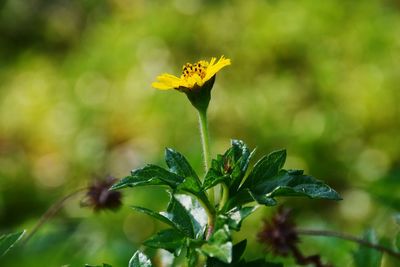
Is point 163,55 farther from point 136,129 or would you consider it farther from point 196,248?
point 196,248

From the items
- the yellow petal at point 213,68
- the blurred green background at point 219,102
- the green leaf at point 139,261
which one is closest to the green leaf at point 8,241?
the green leaf at point 139,261

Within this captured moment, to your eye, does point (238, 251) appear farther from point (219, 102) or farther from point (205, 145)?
point (219, 102)

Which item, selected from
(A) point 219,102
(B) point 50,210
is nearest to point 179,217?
(B) point 50,210

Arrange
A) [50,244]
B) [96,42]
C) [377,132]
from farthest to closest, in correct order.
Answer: [96,42]
[377,132]
[50,244]

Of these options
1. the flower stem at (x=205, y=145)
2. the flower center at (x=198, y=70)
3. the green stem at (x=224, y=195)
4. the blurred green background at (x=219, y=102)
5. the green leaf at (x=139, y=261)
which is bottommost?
the green leaf at (x=139, y=261)

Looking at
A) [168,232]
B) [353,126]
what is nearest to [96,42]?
[353,126]

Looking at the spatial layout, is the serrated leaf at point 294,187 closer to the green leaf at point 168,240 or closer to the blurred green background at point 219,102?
the green leaf at point 168,240
